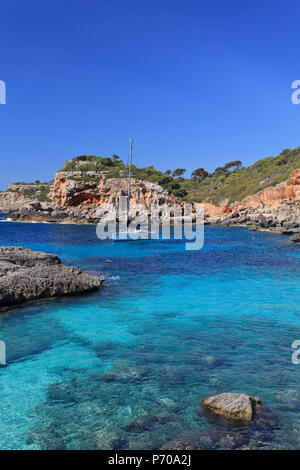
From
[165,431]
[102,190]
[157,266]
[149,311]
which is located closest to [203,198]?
[102,190]

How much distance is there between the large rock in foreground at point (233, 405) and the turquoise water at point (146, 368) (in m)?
0.19

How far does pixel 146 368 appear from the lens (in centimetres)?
666

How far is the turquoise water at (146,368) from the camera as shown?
468 cm

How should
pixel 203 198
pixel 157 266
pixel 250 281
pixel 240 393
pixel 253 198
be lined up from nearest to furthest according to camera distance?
1. pixel 240 393
2. pixel 250 281
3. pixel 157 266
4. pixel 253 198
5. pixel 203 198

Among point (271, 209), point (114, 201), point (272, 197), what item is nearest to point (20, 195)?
point (114, 201)

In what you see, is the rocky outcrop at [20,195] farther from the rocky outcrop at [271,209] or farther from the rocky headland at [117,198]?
the rocky outcrop at [271,209]

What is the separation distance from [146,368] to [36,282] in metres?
6.49

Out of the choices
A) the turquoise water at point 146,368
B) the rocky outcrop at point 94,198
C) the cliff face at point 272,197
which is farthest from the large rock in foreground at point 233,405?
the rocky outcrop at point 94,198

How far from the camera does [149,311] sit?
35.7 ft

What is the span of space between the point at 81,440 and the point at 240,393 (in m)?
2.68

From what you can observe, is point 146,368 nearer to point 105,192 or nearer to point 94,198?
point 105,192

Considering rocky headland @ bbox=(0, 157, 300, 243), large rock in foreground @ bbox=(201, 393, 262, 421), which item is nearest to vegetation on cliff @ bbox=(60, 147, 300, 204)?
rocky headland @ bbox=(0, 157, 300, 243)

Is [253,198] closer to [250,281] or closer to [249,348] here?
[250,281]

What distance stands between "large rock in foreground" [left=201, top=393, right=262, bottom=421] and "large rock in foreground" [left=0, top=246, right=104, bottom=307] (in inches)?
303
